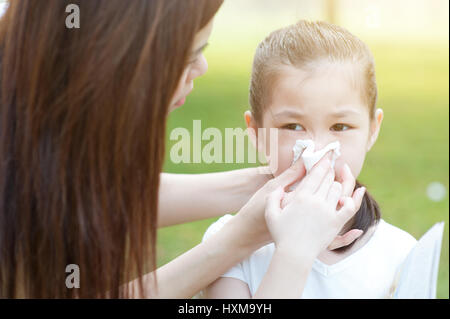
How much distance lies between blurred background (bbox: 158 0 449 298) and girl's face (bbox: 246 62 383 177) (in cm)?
196

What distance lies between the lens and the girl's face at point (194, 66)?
4.59 ft

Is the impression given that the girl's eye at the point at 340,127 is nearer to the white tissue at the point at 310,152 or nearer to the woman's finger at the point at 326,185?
the white tissue at the point at 310,152

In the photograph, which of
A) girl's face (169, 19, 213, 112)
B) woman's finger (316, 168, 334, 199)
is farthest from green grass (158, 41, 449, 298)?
girl's face (169, 19, 213, 112)

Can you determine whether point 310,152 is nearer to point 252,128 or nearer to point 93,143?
point 252,128

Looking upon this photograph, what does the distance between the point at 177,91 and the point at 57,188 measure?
366 millimetres

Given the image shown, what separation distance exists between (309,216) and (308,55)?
0.47m

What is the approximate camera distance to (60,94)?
1.26 meters

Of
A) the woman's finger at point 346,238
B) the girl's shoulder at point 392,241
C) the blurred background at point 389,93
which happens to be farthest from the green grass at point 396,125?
the woman's finger at point 346,238

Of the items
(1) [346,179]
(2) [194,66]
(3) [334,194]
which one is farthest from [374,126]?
(2) [194,66]

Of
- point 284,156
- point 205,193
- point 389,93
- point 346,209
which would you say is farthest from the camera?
point 389,93

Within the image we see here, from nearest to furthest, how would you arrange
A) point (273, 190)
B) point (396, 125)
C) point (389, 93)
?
1. point (273, 190)
2. point (396, 125)
3. point (389, 93)

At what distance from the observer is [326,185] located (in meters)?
1.40

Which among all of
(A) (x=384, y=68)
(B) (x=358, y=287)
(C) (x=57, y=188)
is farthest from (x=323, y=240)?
(A) (x=384, y=68)

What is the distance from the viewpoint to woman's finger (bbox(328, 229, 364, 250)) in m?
1.59
